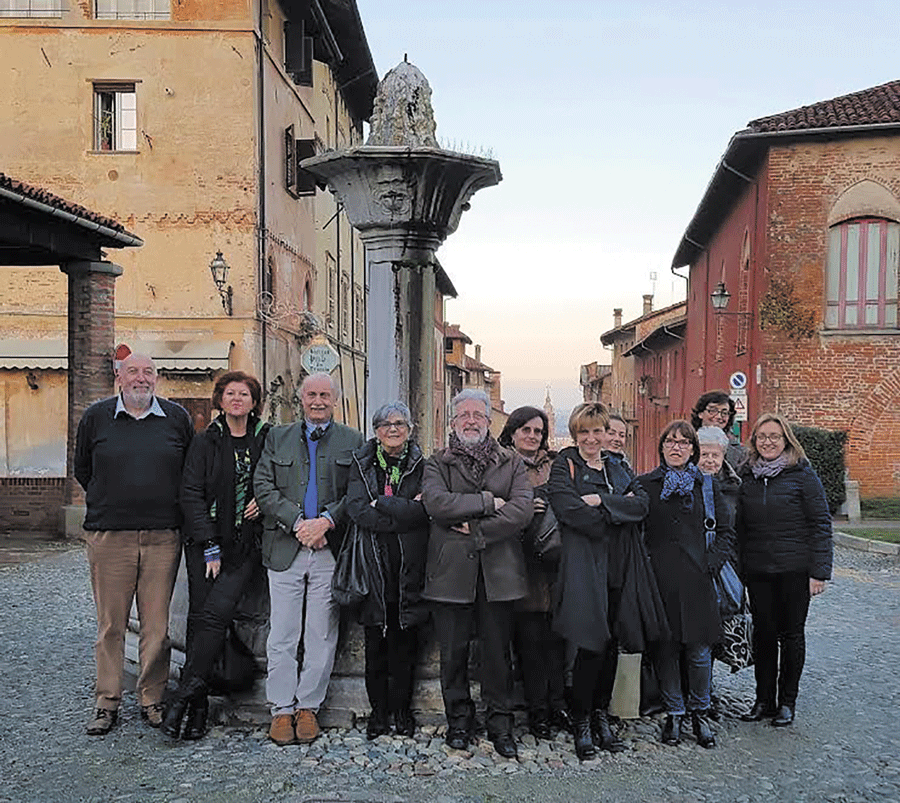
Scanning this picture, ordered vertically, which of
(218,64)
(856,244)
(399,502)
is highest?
(218,64)

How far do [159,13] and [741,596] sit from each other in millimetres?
18379

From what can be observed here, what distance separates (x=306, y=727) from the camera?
540cm

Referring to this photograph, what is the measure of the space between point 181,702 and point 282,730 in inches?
22.1

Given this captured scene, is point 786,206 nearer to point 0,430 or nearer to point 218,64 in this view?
point 218,64

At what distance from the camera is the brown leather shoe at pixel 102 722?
5.49 m

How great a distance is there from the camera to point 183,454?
18.1 ft

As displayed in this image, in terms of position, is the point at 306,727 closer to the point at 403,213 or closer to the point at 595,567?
the point at 595,567

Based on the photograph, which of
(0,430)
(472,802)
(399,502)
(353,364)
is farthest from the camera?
(353,364)

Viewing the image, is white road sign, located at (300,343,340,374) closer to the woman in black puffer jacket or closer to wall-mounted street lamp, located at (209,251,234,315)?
wall-mounted street lamp, located at (209,251,234,315)

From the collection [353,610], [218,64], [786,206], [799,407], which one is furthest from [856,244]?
[353,610]

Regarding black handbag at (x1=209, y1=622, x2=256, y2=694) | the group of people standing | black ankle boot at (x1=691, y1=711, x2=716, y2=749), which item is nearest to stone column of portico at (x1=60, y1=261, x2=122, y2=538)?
the group of people standing

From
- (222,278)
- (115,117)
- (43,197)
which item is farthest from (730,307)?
(43,197)

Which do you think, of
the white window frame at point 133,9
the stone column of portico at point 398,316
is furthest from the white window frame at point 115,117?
the stone column of portico at point 398,316

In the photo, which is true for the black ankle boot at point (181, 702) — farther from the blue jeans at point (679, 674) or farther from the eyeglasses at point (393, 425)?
the blue jeans at point (679, 674)
